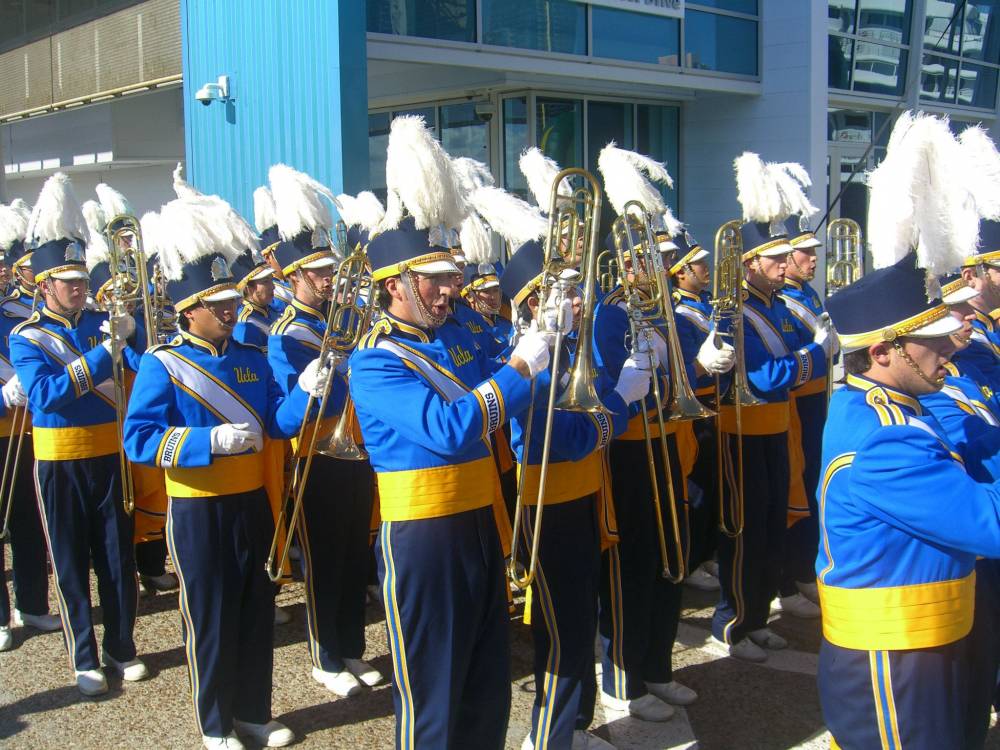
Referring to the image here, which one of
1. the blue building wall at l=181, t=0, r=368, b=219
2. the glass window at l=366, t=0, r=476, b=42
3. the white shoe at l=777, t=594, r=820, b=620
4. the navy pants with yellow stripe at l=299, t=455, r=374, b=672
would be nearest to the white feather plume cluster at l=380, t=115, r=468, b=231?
the navy pants with yellow stripe at l=299, t=455, r=374, b=672

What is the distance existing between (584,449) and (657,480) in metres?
0.84

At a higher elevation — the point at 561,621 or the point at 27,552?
the point at 561,621

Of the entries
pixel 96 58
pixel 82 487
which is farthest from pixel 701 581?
pixel 96 58

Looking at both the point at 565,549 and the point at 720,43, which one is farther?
the point at 720,43

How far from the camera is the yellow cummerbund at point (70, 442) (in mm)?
5023

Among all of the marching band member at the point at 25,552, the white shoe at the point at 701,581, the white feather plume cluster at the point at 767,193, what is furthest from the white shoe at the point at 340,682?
the white feather plume cluster at the point at 767,193

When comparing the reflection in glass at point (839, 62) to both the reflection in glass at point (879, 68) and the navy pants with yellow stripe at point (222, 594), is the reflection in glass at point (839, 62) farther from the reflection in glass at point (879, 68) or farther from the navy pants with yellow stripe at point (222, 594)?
the navy pants with yellow stripe at point (222, 594)

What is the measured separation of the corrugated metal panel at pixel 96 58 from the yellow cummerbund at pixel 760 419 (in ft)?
29.1

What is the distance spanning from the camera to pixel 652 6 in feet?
39.9

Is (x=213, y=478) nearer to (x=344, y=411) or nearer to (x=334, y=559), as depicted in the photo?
(x=344, y=411)

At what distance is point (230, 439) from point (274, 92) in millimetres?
7145

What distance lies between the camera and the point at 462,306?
447cm

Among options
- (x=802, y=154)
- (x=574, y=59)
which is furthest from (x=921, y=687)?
(x=802, y=154)

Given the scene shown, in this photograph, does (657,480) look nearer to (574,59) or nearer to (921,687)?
(921,687)
